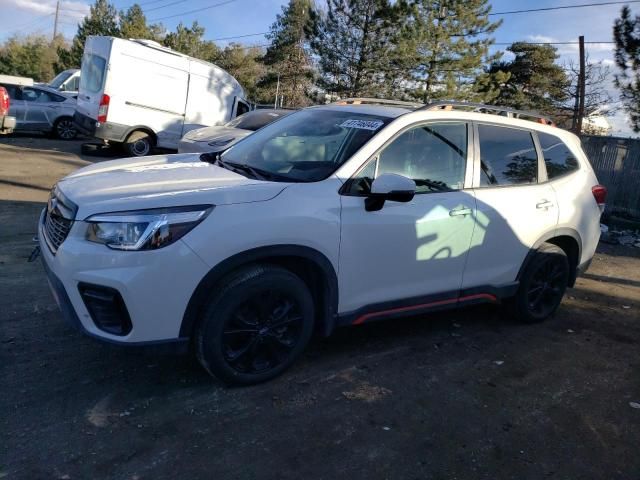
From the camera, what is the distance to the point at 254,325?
334cm

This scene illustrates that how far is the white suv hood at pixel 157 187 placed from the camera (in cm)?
303

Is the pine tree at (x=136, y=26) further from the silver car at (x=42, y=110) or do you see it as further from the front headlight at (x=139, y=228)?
the front headlight at (x=139, y=228)

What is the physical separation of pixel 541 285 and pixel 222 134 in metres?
6.33

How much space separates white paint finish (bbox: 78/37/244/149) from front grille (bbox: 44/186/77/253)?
988 cm

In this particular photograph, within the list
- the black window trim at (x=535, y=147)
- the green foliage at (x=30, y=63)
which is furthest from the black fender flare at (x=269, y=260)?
the green foliage at (x=30, y=63)

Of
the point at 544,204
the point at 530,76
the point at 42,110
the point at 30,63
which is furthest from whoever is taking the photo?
the point at 30,63

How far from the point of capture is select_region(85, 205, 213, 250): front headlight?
2.93m

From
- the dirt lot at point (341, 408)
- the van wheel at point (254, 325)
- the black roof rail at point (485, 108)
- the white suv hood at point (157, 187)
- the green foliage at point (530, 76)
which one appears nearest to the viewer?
the dirt lot at point (341, 408)

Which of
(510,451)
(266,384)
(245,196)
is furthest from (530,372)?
(245,196)

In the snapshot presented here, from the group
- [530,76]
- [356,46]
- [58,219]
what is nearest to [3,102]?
[58,219]

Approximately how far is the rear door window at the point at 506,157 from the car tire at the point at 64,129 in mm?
14985

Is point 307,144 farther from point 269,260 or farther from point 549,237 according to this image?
point 549,237

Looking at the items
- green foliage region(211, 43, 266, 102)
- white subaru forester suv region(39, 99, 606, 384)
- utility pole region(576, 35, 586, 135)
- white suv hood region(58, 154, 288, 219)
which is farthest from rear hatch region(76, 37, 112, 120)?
green foliage region(211, 43, 266, 102)

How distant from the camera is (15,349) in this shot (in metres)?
3.73
